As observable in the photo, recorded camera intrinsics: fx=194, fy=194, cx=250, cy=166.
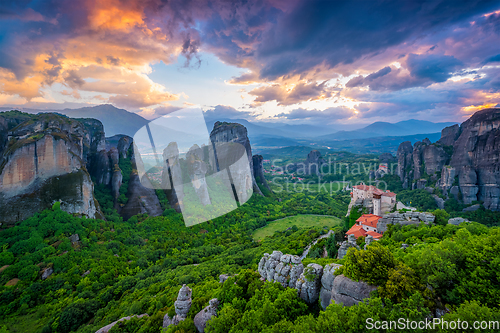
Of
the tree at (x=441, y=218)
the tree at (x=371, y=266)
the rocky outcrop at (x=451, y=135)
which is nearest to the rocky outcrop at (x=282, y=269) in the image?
the tree at (x=371, y=266)

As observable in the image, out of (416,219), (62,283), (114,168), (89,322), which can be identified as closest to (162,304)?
(89,322)

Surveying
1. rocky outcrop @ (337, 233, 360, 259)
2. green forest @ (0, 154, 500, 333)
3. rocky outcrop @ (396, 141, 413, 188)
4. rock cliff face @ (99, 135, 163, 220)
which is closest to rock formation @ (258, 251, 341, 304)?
green forest @ (0, 154, 500, 333)

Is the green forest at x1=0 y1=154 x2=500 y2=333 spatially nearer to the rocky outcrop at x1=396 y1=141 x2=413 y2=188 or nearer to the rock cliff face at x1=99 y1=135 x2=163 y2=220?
the rock cliff face at x1=99 y1=135 x2=163 y2=220

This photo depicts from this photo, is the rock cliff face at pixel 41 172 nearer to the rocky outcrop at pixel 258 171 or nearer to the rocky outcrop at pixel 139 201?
the rocky outcrop at pixel 139 201

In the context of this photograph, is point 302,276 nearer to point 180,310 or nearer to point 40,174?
point 180,310

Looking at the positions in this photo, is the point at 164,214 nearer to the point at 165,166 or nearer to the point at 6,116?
the point at 165,166

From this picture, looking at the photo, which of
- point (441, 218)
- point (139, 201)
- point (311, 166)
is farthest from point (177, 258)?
point (311, 166)
